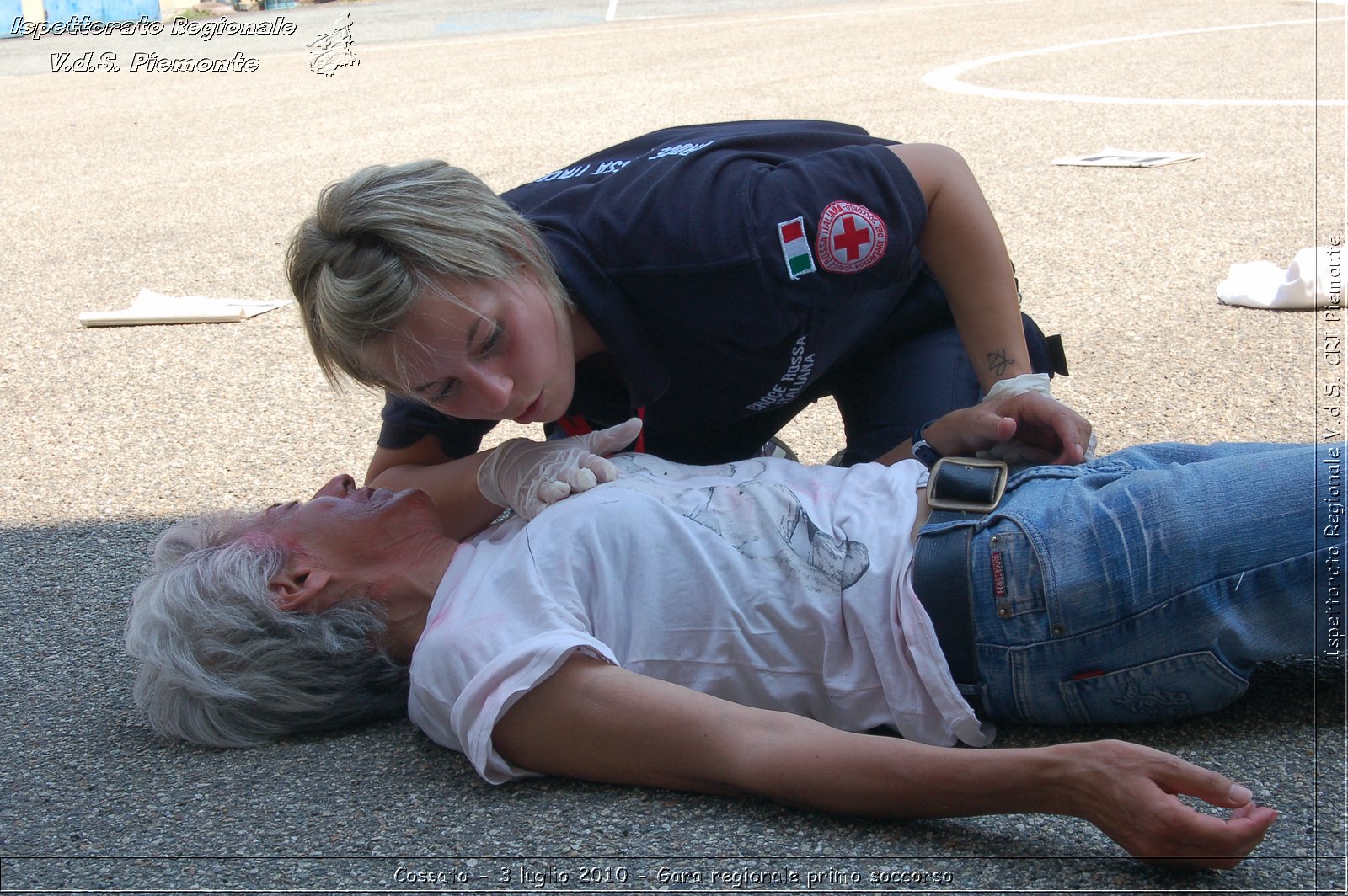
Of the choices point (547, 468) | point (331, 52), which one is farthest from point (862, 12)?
point (547, 468)

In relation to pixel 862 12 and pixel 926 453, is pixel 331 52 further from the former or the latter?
pixel 926 453

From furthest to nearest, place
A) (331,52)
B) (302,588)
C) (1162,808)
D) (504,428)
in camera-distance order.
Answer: (331,52), (504,428), (302,588), (1162,808)

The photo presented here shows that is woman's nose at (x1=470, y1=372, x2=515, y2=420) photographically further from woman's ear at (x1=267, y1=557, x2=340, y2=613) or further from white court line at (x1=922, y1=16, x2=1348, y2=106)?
white court line at (x1=922, y1=16, x2=1348, y2=106)

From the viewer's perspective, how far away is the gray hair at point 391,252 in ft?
5.89

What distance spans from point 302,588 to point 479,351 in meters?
0.43

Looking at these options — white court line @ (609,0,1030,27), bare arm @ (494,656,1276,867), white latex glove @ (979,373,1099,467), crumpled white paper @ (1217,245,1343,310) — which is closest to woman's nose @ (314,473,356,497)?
bare arm @ (494,656,1276,867)

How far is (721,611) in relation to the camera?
1744mm

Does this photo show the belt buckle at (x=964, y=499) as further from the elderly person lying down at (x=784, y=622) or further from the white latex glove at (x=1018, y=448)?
the white latex glove at (x=1018, y=448)

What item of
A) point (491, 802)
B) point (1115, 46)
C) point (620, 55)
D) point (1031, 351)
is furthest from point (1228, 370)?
point (620, 55)

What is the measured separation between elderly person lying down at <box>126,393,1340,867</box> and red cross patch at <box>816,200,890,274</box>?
0.33 m

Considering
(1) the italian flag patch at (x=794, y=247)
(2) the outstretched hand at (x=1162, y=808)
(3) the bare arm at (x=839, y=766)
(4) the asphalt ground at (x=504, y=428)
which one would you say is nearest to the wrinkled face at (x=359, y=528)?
(4) the asphalt ground at (x=504, y=428)

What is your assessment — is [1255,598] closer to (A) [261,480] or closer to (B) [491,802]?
(B) [491,802]

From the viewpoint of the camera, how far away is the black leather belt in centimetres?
170

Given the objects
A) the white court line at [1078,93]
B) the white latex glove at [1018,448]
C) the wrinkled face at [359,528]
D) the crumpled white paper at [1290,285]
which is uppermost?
the wrinkled face at [359,528]
